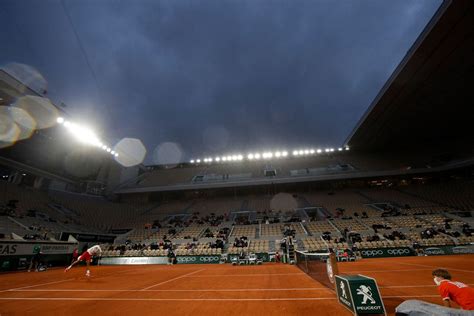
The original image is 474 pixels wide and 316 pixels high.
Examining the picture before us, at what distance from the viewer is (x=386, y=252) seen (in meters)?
21.6

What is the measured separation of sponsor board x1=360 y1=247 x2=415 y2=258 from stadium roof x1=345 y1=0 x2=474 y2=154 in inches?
617

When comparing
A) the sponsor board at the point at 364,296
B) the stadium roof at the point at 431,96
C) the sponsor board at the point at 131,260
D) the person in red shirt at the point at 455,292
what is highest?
the stadium roof at the point at 431,96

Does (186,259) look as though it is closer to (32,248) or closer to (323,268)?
(32,248)

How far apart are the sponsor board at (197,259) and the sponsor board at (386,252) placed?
1434 centimetres

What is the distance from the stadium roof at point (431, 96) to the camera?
1711 cm

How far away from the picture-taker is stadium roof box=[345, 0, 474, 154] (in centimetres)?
1711

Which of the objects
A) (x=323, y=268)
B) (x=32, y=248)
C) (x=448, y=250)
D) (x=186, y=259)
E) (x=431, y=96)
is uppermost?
(x=431, y=96)

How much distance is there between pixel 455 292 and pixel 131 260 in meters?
27.1

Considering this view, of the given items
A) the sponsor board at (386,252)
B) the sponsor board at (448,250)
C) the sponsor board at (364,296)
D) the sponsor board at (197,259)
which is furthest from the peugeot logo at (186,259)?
the sponsor board at (448,250)

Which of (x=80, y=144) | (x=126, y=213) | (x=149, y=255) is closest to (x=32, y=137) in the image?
(x=80, y=144)

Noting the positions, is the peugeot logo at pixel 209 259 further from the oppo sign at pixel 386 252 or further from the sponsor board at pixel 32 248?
the oppo sign at pixel 386 252

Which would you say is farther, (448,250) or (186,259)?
(186,259)

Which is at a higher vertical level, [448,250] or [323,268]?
[448,250]

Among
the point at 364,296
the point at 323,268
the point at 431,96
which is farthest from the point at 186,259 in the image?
the point at 431,96
